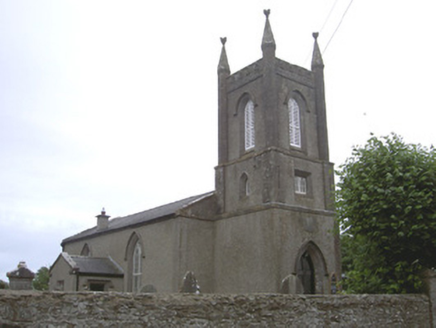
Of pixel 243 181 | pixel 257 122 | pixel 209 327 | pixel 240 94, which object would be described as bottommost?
pixel 209 327

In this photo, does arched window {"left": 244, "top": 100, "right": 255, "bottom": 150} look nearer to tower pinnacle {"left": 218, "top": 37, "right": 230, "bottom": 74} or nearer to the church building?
the church building

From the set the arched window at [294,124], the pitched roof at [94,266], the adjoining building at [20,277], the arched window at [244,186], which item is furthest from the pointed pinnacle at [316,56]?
the adjoining building at [20,277]

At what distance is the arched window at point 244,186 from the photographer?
26984 mm

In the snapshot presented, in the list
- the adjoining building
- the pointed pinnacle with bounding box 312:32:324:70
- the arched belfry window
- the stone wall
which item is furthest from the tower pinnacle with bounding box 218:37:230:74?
the adjoining building

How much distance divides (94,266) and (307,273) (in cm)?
1407

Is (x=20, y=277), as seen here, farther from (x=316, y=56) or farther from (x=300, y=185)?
(x=316, y=56)

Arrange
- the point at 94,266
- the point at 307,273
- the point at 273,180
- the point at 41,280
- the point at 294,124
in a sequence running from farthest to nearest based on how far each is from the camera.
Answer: the point at 41,280, the point at 94,266, the point at 294,124, the point at 307,273, the point at 273,180

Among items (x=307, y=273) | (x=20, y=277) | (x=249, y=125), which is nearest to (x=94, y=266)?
(x=249, y=125)

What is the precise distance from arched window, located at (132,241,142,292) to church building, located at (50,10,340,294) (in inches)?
2.6

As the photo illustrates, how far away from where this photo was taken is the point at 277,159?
1009 inches

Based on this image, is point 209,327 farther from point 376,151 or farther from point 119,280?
point 119,280

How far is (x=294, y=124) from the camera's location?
91.9 feet

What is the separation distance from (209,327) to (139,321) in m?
1.24

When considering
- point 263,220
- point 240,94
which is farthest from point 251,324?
point 240,94
